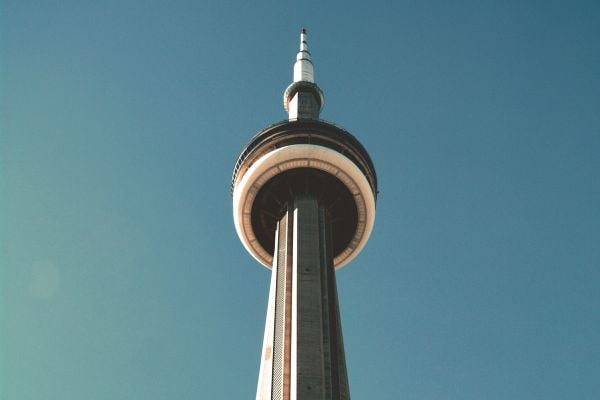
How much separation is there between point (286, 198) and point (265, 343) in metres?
11.7

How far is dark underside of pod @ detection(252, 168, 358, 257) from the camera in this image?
46125mm

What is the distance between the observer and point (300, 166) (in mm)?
45438

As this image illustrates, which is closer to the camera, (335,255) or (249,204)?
(249,204)

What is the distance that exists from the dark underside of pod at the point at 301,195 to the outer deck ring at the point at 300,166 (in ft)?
1.24

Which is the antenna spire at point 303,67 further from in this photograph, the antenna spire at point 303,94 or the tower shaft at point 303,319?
the tower shaft at point 303,319

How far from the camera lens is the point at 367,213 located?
4778 cm

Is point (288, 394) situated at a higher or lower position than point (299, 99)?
lower

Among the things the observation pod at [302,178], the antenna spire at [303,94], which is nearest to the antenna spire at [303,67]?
the antenna spire at [303,94]

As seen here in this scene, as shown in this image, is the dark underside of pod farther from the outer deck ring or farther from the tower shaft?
the tower shaft

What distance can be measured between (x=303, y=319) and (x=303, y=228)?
7.80 meters

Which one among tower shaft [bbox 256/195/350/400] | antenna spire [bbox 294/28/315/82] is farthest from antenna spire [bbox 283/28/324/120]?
tower shaft [bbox 256/195/350/400]

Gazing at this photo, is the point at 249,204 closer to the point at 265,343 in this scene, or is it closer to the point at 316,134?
the point at 316,134

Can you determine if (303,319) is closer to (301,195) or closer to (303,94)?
(301,195)

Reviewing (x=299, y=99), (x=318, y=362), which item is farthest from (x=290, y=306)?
(x=299, y=99)
